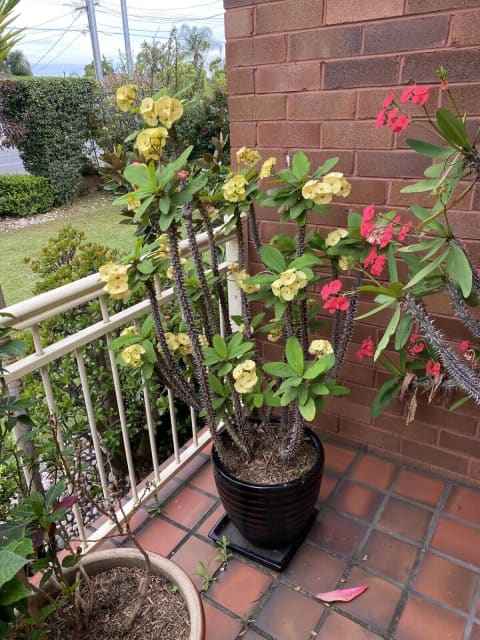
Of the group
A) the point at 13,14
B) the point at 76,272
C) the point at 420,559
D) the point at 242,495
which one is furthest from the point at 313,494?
the point at 13,14

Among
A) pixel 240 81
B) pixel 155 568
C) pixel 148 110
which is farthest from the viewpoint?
pixel 240 81

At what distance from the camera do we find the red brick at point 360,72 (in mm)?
1660

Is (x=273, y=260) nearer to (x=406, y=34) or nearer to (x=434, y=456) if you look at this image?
(x=406, y=34)

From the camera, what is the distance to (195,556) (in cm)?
181

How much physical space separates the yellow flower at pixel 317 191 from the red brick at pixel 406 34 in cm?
60

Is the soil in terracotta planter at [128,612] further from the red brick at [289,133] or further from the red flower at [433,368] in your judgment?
the red brick at [289,133]

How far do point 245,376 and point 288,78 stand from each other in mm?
1159

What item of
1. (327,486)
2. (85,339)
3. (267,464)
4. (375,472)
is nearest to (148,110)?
(85,339)

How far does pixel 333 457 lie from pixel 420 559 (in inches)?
23.8

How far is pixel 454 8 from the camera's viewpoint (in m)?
1.50

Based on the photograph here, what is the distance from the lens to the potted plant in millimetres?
1341

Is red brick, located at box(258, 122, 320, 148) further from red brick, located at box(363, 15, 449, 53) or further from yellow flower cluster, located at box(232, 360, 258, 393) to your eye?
yellow flower cluster, located at box(232, 360, 258, 393)

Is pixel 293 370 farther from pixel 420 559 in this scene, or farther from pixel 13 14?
pixel 13 14

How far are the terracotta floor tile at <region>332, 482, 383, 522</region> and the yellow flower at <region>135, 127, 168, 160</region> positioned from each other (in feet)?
4.96
